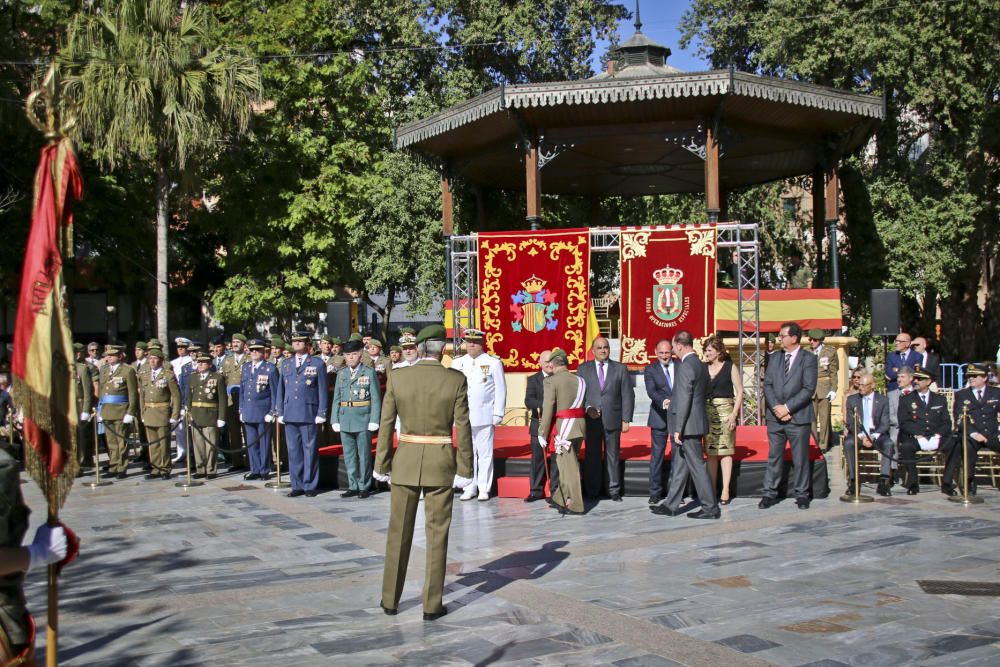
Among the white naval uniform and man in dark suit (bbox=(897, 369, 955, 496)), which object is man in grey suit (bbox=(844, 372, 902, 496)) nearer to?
man in dark suit (bbox=(897, 369, 955, 496))

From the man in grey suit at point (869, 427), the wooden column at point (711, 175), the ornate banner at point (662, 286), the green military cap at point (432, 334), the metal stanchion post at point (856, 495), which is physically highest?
the wooden column at point (711, 175)

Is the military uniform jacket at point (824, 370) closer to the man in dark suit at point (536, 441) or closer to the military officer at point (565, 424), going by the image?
the man in dark suit at point (536, 441)

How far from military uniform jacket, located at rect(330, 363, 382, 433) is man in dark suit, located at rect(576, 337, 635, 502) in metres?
2.53

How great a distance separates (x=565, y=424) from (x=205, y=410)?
5.91 meters

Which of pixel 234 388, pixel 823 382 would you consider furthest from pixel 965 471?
pixel 234 388

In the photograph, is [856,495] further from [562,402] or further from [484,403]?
[484,403]

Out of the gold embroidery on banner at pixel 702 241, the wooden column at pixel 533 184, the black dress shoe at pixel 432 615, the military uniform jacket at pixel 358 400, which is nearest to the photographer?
the black dress shoe at pixel 432 615

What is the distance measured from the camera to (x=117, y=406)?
1454 cm

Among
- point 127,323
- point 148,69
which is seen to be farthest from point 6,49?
point 127,323

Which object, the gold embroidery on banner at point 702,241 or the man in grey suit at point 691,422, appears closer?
the man in grey suit at point 691,422

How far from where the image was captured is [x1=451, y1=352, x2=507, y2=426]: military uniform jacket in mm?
11477

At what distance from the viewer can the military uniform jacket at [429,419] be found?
6.86 m

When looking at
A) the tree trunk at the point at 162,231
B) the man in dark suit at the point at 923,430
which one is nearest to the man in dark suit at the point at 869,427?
the man in dark suit at the point at 923,430

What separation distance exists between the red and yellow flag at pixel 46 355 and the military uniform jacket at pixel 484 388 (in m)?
7.15
